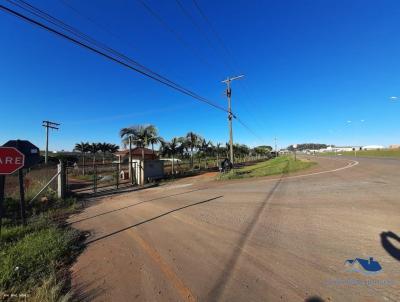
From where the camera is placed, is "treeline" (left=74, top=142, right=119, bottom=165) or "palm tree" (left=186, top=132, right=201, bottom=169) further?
"treeline" (left=74, top=142, right=119, bottom=165)

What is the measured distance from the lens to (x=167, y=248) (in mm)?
5215

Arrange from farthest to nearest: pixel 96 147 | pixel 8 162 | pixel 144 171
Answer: pixel 96 147
pixel 144 171
pixel 8 162

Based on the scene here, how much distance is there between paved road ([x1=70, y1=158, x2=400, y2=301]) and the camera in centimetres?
345

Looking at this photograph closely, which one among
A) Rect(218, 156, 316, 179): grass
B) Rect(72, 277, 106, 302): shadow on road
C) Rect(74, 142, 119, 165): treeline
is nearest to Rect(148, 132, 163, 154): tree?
Rect(218, 156, 316, 179): grass

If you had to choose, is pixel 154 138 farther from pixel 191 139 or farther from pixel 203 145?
pixel 203 145

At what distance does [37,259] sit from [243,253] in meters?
3.94

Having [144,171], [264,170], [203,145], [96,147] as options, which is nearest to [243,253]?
[144,171]

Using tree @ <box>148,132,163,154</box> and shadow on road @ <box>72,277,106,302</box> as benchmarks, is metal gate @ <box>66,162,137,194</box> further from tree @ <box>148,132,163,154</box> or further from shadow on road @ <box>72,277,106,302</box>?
shadow on road @ <box>72,277,106,302</box>

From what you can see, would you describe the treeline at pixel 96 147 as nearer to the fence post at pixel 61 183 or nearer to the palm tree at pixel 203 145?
the palm tree at pixel 203 145

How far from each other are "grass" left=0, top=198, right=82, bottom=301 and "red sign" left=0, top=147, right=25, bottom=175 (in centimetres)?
168

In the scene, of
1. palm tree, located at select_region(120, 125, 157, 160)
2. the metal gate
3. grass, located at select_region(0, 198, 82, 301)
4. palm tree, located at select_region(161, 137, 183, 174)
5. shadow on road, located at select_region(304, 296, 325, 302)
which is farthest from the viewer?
palm tree, located at select_region(161, 137, 183, 174)

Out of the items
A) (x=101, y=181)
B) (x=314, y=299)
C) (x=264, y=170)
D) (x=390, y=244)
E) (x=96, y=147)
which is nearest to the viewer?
(x=314, y=299)

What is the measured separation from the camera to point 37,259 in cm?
462

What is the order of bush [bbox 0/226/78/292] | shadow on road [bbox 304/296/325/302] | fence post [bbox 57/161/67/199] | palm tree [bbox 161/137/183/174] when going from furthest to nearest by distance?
palm tree [bbox 161/137/183/174], fence post [bbox 57/161/67/199], bush [bbox 0/226/78/292], shadow on road [bbox 304/296/325/302]
